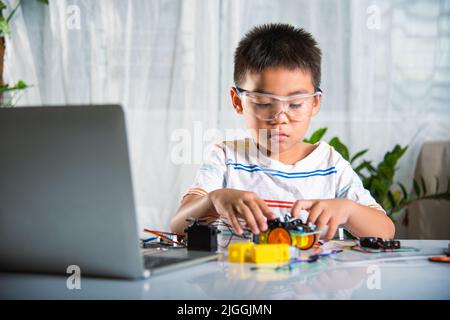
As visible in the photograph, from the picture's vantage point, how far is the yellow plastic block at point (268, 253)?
0.97 metres

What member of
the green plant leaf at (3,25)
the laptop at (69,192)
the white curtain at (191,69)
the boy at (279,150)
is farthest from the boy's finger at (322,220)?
the green plant leaf at (3,25)

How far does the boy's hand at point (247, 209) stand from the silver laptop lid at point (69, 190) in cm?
30

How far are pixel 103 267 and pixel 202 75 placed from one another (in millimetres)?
2717

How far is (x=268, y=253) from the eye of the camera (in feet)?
3.20

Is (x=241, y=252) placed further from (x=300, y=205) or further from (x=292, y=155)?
(x=292, y=155)

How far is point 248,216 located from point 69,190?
1.22 feet

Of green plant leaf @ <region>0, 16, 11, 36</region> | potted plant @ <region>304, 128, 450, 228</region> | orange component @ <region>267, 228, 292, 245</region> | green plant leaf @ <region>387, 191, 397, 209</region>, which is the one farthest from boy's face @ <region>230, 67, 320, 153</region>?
green plant leaf @ <region>0, 16, 11, 36</region>

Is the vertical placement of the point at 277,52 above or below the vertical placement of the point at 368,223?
above

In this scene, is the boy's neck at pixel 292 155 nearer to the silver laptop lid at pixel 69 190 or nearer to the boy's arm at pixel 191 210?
the boy's arm at pixel 191 210

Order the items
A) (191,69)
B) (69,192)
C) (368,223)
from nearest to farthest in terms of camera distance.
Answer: (69,192), (368,223), (191,69)

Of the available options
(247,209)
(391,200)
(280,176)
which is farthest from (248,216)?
(391,200)

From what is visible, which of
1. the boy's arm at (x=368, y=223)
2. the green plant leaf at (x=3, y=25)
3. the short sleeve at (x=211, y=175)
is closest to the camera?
the boy's arm at (x=368, y=223)

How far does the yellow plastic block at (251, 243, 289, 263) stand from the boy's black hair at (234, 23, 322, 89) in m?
0.73
